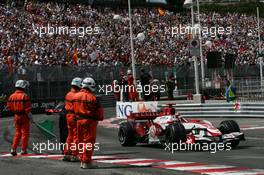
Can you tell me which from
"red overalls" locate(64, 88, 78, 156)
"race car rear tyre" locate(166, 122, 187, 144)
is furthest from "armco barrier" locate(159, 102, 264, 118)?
"red overalls" locate(64, 88, 78, 156)

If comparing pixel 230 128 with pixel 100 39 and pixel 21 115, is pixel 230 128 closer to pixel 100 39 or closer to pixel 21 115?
pixel 21 115

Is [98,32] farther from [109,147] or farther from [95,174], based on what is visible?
[95,174]

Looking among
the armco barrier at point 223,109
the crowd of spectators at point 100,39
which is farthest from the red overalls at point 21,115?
the crowd of spectators at point 100,39

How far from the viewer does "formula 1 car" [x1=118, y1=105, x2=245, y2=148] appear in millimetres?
15524

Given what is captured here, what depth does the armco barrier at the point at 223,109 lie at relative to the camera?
86.7 feet

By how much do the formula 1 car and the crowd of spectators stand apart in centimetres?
1683

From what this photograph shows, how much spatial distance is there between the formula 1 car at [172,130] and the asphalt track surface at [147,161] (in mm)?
297

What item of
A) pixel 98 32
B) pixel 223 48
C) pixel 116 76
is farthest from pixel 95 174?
pixel 223 48

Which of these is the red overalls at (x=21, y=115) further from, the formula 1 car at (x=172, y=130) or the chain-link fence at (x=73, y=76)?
the chain-link fence at (x=73, y=76)

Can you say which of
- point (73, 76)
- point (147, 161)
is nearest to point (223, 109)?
point (73, 76)

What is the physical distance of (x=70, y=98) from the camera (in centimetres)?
1301

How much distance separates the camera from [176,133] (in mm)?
15297

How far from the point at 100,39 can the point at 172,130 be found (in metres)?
26.5

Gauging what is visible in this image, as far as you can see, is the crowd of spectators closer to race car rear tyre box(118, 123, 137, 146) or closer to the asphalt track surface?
race car rear tyre box(118, 123, 137, 146)
